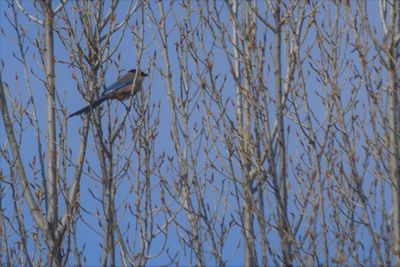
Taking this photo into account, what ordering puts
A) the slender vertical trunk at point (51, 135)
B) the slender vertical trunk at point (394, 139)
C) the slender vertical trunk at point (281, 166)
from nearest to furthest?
the slender vertical trunk at point (281, 166) < the slender vertical trunk at point (51, 135) < the slender vertical trunk at point (394, 139)

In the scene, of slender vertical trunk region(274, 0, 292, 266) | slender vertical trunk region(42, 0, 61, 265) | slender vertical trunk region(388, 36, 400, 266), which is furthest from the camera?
slender vertical trunk region(388, 36, 400, 266)

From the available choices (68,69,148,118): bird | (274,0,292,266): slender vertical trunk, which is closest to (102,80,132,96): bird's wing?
(68,69,148,118): bird

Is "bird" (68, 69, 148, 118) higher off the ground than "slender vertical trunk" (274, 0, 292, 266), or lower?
higher

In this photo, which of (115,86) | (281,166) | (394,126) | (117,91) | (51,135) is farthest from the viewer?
(115,86)

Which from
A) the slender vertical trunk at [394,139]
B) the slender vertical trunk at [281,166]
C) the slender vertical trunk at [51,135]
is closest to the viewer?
the slender vertical trunk at [281,166]

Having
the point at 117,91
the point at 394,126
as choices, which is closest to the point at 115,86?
the point at 117,91

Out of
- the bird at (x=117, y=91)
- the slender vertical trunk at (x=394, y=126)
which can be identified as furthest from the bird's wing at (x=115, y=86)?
the slender vertical trunk at (x=394, y=126)

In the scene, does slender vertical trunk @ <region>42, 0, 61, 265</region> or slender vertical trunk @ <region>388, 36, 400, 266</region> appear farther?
slender vertical trunk @ <region>388, 36, 400, 266</region>

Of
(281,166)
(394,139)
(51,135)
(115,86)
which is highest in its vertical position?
(115,86)

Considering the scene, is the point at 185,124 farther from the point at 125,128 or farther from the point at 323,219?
the point at 323,219

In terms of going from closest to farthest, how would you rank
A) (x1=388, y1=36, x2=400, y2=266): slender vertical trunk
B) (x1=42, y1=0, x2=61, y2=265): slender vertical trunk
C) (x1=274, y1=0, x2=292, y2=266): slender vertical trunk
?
(x1=274, y1=0, x2=292, y2=266): slender vertical trunk
(x1=42, y1=0, x2=61, y2=265): slender vertical trunk
(x1=388, y1=36, x2=400, y2=266): slender vertical trunk

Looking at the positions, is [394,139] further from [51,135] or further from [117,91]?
[51,135]

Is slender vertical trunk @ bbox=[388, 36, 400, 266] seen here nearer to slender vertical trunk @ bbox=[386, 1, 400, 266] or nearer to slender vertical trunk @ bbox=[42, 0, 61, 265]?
slender vertical trunk @ bbox=[386, 1, 400, 266]

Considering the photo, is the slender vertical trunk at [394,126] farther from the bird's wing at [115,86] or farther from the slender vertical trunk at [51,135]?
the slender vertical trunk at [51,135]
